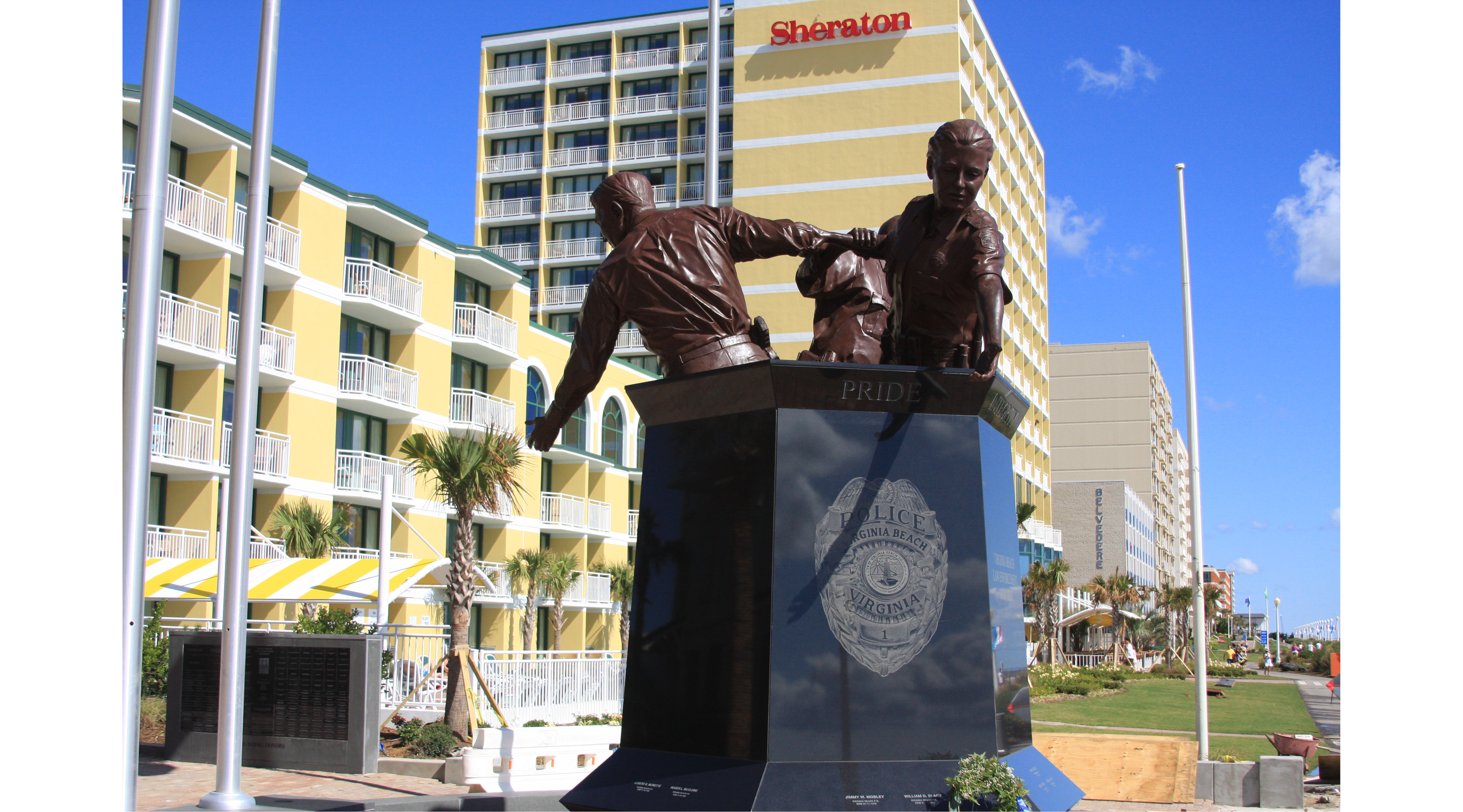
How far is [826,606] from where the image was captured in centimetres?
423

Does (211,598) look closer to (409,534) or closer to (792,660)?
(409,534)

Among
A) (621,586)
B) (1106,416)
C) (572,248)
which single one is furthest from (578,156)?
(1106,416)

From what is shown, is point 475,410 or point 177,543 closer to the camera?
point 177,543

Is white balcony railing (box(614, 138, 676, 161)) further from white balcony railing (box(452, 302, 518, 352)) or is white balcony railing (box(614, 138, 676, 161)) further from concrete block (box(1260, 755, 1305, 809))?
concrete block (box(1260, 755, 1305, 809))

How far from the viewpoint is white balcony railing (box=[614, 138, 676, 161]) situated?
224 ft

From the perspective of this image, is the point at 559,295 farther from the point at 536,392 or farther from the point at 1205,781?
the point at 1205,781

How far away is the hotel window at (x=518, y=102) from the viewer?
73.2 meters

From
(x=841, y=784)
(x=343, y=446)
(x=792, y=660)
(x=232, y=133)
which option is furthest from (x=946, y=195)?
(x=343, y=446)

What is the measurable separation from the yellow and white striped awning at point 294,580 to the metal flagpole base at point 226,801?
9795mm

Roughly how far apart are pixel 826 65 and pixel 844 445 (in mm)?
54017

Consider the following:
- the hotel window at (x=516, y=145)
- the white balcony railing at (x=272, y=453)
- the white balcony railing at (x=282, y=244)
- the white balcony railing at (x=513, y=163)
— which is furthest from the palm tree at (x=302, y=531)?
the hotel window at (x=516, y=145)

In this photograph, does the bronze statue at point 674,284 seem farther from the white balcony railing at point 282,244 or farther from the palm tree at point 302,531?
the white balcony railing at point 282,244

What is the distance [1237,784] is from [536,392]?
35.6 metres

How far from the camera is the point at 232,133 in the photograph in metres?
30.0
